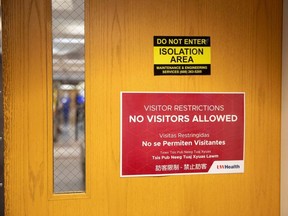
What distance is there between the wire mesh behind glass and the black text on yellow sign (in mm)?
488

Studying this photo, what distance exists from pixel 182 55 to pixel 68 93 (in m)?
0.77

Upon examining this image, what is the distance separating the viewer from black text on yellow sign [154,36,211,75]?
2219 millimetres

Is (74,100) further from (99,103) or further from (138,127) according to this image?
(138,127)

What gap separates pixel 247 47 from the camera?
7.64 ft

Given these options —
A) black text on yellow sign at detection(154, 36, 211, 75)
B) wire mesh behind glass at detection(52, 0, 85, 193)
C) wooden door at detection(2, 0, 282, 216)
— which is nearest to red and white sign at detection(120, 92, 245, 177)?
wooden door at detection(2, 0, 282, 216)

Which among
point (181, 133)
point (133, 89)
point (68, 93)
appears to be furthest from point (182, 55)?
point (68, 93)

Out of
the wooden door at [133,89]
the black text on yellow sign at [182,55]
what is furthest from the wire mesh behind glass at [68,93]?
the black text on yellow sign at [182,55]

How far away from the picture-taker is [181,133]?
226 centimetres

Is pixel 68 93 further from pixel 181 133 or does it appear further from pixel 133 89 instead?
pixel 181 133

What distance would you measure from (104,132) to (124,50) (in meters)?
0.53

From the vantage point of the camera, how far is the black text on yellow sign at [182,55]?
2219 mm

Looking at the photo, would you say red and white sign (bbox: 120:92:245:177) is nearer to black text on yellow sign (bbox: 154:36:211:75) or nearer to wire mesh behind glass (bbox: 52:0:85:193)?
black text on yellow sign (bbox: 154:36:211:75)

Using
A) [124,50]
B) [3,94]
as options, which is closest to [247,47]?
[124,50]

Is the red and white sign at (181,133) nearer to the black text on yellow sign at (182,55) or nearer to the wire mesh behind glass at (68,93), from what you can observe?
the black text on yellow sign at (182,55)
